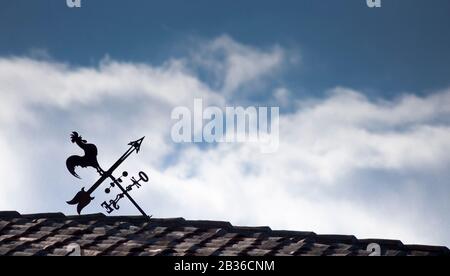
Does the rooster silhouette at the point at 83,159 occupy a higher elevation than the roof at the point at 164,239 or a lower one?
higher

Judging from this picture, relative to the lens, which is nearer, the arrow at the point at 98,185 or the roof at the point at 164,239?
the roof at the point at 164,239

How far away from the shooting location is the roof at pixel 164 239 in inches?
441

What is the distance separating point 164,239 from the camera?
1195 centimetres

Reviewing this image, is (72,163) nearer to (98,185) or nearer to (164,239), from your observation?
(98,185)

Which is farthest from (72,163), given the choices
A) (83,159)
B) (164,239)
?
(164,239)

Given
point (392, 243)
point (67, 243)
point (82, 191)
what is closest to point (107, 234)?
point (67, 243)

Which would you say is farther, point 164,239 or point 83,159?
point 83,159

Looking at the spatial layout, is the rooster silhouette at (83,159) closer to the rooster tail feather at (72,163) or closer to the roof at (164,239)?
the rooster tail feather at (72,163)

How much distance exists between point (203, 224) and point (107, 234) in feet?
5.57

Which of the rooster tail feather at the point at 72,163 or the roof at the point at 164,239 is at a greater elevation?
the rooster tail feather at the point at 72,163

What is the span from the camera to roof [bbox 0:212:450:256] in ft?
→ 36.8
